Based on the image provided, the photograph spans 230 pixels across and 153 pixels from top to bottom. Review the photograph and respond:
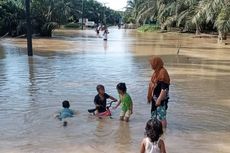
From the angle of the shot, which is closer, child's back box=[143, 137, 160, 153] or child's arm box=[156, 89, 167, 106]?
child's back box=[143, 137, 160, 153]

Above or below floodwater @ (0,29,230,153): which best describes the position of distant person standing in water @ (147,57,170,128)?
above

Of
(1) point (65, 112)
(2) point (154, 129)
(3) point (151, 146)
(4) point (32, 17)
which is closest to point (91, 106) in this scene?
(1) point (65, 112)

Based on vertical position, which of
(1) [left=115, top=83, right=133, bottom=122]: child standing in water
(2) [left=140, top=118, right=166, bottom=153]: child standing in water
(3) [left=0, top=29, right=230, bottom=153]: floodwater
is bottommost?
(3) [left=0, top=29, right=230, bottom=153]: floodwater

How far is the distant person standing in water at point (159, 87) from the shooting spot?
27.4 feet

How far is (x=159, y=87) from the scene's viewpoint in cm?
855

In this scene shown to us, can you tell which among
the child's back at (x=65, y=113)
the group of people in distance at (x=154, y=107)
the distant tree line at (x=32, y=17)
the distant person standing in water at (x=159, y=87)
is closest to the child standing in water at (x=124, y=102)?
the group of people in distance at (x=154, y=107)

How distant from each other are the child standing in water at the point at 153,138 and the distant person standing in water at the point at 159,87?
3051mm

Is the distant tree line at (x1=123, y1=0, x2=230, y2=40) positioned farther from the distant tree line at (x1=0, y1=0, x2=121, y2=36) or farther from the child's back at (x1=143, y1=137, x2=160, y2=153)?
the child's back at (x1=143, y1=137, x2=160, y2=153)

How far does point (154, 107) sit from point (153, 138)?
11.8 ft

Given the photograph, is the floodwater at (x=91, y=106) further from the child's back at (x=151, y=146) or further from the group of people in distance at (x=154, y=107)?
the child's back at (x=151, y=146)

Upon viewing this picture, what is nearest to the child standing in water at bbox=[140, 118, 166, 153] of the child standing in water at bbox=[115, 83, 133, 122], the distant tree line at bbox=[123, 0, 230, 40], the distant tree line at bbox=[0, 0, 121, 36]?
the child standing in water at bbox=[115, 83, 133, 122]

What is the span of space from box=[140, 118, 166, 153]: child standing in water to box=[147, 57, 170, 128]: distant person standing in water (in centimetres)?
305

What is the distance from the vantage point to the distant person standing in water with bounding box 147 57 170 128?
8.36 metres

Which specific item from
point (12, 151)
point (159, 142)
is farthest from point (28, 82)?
point (159, 142)
